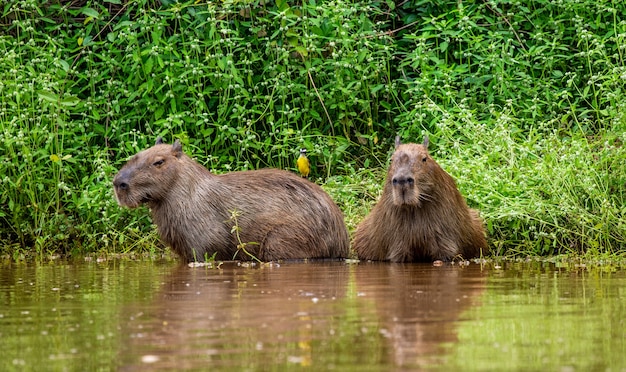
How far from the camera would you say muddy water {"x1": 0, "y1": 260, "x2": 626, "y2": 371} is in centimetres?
500

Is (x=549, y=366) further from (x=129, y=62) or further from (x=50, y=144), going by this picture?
(x=129, y=62)

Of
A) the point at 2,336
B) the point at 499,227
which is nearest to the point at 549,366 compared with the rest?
the point at 2,336

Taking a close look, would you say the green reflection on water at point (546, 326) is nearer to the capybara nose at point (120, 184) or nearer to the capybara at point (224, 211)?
the capybara at point (224, 211)

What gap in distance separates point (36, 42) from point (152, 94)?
5.47 feet

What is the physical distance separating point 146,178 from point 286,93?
2.36m

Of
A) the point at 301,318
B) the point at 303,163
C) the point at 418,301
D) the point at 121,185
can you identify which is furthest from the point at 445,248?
the point at 301,318

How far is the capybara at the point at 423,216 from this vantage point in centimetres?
953

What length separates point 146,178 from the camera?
10.1 meters

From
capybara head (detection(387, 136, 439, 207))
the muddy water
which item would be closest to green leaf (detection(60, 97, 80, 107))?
the muddy water

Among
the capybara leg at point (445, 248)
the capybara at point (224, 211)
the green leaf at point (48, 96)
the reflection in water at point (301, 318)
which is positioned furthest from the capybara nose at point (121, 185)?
the capybara leg at point (445, 248)

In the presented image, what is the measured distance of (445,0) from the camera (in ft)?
42.4

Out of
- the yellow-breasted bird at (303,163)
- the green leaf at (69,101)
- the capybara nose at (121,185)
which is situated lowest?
the capybara nose at (121,185)

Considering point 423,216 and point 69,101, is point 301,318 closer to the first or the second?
point 423,216

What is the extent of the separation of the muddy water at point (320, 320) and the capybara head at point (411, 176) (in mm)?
668
